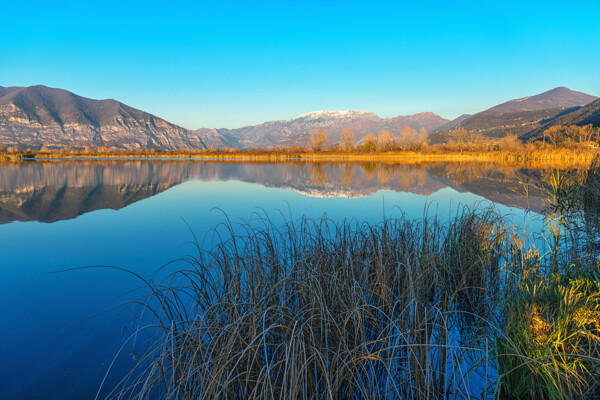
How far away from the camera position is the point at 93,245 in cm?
753

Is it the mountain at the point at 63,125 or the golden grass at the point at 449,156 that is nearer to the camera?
the golden grass at the point at 449,156

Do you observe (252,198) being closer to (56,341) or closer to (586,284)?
(56,341)

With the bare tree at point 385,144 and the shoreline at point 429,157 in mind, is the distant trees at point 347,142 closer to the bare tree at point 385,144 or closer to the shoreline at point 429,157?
the shoreline at point 429,157

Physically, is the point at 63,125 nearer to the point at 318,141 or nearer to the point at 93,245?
the point at 318,141

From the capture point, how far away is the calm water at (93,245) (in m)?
3.27

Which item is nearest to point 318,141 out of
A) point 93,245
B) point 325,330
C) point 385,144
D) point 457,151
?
point 385,144

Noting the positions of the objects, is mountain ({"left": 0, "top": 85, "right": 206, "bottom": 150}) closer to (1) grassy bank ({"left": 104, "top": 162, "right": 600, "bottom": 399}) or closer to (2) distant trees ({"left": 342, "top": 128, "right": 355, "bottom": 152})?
(2) distant trees ({"left": 342, "top": 128, "right": 355, "bottom": 152})

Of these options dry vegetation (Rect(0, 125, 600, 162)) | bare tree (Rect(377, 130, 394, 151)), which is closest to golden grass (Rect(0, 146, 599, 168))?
dry vegetation (Rect(0, 125, 600, 162))

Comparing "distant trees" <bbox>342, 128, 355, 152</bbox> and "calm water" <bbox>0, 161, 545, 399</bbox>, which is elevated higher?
"distant trees" <bbox>342, 128, 355, 152</bbox>

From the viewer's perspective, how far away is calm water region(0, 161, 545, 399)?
327 centimetres

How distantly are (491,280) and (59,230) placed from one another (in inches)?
421

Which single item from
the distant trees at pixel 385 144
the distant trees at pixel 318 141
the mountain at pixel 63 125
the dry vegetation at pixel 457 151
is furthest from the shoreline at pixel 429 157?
the mountain at pixel 63 125

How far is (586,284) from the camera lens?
9.95 feet

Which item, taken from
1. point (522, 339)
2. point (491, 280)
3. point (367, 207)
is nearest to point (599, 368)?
point (522, 339)
